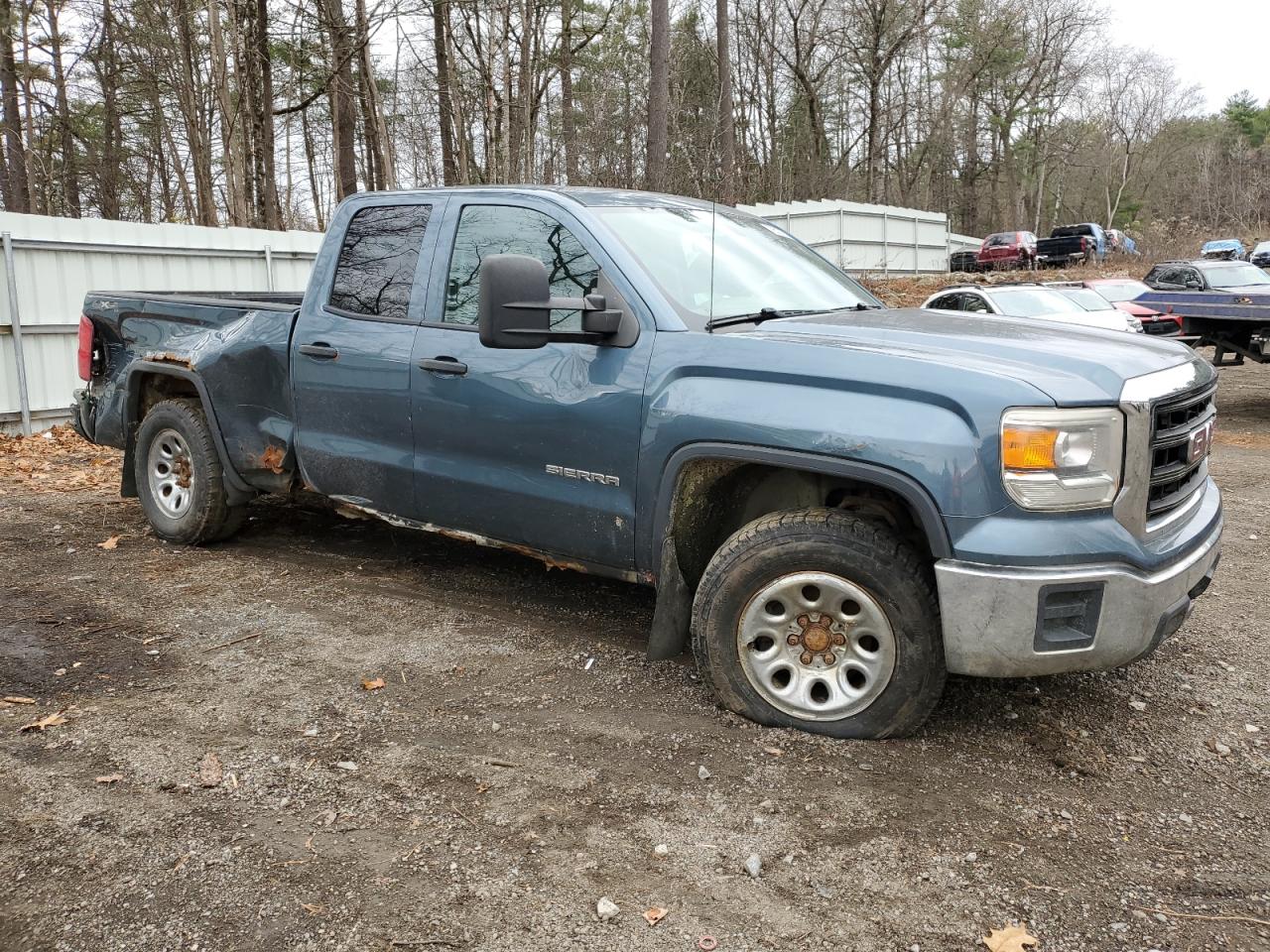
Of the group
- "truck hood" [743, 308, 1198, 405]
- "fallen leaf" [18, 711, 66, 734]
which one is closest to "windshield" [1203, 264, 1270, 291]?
"truck hood" [743, 308, 1198, 405]

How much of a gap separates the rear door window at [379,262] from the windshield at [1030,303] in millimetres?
9954

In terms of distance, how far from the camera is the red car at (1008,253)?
34.6m

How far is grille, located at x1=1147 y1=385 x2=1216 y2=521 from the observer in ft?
10.7

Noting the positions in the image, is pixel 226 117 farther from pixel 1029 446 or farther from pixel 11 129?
pixel 1029 446

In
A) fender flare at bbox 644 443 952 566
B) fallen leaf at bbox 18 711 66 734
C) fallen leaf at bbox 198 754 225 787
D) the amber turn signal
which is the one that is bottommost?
fallen leaf at bbox 198 754 225 787

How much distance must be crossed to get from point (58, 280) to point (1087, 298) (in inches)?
499

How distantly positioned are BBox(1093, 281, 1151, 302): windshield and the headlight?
550 inches

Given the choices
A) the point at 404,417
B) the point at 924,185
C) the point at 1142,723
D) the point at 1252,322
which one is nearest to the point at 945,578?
the point at 1142,723

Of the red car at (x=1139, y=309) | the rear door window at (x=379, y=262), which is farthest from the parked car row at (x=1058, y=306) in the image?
the rear door window at (x=379, y=262)

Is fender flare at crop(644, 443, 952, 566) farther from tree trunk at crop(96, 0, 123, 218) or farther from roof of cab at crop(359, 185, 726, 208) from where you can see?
tree trunk at crop(96, 0, 123, 218)

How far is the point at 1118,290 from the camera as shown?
16.1 m

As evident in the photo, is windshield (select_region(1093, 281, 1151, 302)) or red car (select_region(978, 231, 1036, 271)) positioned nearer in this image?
windshield (select_region(1093, 281, 1151, 302))

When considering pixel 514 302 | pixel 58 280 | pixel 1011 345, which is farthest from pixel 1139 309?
pixel 58 280

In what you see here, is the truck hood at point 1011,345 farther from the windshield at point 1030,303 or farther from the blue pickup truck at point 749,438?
the windshield at point 1030,303
